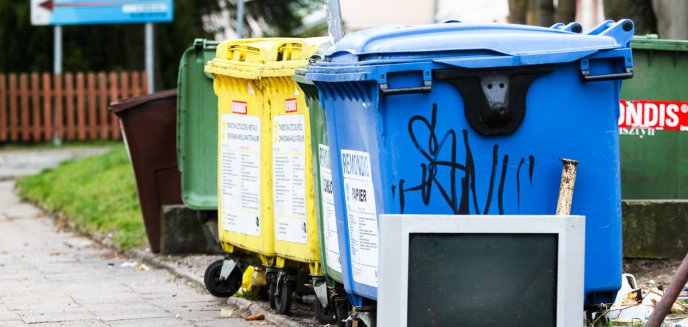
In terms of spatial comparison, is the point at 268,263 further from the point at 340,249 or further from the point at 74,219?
the point at 74,219

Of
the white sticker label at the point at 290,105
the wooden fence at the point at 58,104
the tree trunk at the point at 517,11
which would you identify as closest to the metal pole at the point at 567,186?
the white sticker label at the point at 290,105

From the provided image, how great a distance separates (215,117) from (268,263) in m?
2.22

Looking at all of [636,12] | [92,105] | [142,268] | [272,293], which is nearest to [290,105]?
[272,293]

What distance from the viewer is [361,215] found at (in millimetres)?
5902

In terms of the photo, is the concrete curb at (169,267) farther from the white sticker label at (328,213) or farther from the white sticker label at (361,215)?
the white sticker label at (361,215)

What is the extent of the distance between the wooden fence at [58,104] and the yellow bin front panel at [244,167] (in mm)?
18196

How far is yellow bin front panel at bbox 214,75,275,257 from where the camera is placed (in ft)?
25.4

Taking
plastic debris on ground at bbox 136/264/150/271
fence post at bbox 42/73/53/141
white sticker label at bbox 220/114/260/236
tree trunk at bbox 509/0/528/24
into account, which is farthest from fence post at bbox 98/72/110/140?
white sticker label at bbox 220/114/260/236

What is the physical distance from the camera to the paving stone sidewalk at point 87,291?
775 centimetres

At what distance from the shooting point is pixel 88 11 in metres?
25.5

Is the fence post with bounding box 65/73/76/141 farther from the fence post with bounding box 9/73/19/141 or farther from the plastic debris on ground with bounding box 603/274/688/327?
the plastic debris on ground with bounding box 603/274/688/327

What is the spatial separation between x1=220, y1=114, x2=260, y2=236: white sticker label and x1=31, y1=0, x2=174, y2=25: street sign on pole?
1735cm

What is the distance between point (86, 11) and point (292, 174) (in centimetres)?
1895

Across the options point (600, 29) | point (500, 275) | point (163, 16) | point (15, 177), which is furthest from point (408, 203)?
point (163, 16)
